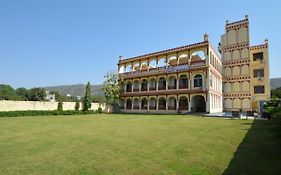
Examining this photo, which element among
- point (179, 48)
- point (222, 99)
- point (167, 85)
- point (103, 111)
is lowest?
point (103, 111)

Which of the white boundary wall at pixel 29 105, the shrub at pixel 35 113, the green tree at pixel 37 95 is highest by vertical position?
the green tree at pixel 37 95

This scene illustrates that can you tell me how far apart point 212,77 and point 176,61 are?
865cm

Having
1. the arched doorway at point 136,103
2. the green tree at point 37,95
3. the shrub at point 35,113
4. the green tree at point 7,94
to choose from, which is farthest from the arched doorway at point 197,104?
the green tree at point 7,94

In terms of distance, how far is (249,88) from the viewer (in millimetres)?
36969

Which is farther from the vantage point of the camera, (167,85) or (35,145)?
(167,85)

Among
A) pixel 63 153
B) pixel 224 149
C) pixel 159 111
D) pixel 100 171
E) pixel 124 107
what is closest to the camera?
pixel 100 171

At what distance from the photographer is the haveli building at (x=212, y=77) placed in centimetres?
3472

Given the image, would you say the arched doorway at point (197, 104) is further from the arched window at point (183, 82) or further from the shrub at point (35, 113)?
the shrub at point (35, 113)

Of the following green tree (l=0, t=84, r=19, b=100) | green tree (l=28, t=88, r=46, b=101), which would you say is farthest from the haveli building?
green tree (l=0, t=84, r=19, b=100)

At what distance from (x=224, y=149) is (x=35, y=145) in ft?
27.1

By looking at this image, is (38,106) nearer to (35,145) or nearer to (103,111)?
(103,111)

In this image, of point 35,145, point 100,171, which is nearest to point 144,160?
point 100,171

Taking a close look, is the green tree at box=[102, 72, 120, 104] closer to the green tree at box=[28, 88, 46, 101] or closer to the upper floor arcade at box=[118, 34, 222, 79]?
the upper floor arcade at box=[118, 34, 222, 79]

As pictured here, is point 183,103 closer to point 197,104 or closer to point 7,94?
point 197,104
